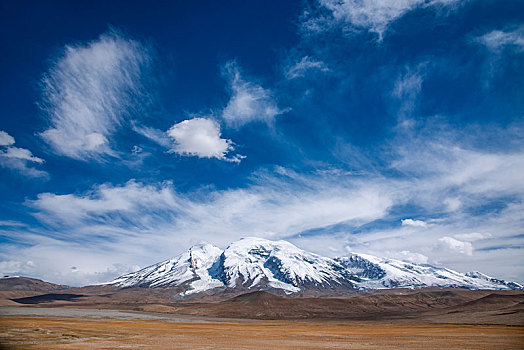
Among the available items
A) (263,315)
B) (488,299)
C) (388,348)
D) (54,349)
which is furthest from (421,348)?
(488,299)

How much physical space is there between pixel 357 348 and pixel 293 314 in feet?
532

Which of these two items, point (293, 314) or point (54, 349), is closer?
point (54, 349)

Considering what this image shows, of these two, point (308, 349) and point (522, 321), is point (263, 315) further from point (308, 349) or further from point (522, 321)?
point (308, 349)

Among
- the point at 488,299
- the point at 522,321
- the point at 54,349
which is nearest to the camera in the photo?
the point at 54,349

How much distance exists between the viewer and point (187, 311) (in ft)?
654

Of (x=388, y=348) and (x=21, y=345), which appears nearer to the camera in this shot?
(x=21, y=345)

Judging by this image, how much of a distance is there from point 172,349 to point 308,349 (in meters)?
14.8

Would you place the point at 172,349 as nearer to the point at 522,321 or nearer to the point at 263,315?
the point at 522,321

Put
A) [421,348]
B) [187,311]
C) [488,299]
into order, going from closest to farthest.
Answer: [421,348]
[488,299]
[187,311]

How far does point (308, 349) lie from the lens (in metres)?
36.8

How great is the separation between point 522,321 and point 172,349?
108439mm

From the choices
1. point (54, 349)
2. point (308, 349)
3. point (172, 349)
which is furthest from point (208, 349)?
point (54, 349)

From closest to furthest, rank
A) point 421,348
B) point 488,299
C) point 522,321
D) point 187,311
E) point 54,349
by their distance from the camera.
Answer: point 54,349 → point 421,348 → point 522,321 → point 488,299 → point 187,311

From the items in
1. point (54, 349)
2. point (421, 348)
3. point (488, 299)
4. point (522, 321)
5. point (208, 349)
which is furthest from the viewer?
point (488, 299)
